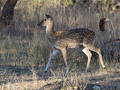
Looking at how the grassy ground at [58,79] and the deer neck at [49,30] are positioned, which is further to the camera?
the deer neck at [49,30]

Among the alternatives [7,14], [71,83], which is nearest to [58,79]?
[71,83]

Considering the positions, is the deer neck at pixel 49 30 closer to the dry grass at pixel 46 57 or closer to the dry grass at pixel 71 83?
the dry grass at pixel 46 57

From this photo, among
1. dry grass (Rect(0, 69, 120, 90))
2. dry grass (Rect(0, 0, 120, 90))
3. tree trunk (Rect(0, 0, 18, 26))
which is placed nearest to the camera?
dry grass (Rect(0, 69, 120, 90))

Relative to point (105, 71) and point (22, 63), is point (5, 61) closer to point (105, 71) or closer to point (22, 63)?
point (22, 63)

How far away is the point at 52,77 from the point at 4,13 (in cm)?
561

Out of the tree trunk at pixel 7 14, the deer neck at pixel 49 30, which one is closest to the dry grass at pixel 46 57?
the tree trunk at pixel 7 14

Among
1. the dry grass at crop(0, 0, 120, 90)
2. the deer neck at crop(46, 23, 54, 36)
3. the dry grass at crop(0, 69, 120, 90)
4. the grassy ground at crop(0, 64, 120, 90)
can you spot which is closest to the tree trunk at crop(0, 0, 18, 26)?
the dry grass at crop(0, 0, 120, 90)

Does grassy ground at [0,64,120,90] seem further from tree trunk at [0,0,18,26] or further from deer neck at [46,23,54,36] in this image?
tree trunk at [0,0,18,26]

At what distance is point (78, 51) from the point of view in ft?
37.5

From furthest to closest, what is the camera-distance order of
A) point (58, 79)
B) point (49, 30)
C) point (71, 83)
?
point (49, 30) → point (58, 79) → point (71, 83)

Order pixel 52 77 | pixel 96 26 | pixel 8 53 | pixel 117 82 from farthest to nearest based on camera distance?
pixel 96 26
pixel 8 53
pixel 52 77
pixel 117 82

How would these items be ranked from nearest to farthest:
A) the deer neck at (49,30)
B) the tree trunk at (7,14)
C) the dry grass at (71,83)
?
the dry grass at (71,83) < the deer neck at (49,30) < the tree trunk at (7,14)

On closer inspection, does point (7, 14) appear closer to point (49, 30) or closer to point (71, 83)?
point (49, 30)

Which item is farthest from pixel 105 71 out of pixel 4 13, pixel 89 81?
pixel 4 13
